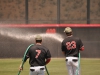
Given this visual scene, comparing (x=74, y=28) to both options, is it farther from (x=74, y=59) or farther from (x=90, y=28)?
(x=74, y=59)

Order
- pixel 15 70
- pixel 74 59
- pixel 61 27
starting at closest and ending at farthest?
pixel 74 59
pixel 15 70
pixel 61 27

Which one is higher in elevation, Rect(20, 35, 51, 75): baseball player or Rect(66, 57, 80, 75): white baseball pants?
Rect(20, 35, 51, 75): baseball player

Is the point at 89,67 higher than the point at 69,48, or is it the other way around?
the point at 69,48

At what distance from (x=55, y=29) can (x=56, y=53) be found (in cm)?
148

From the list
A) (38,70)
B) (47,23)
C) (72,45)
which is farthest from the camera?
(47,23)

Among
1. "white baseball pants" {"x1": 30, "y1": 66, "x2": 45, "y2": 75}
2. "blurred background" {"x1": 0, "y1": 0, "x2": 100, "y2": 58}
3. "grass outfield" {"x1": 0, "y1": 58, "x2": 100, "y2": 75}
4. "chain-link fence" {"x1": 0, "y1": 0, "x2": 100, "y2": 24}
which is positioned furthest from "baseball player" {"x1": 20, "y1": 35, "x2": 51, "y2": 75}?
"chain-link fence" {"x1": 0, "y1": 0, "x2": 100, "y2": 24}

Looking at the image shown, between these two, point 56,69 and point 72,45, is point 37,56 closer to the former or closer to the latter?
point 72,45

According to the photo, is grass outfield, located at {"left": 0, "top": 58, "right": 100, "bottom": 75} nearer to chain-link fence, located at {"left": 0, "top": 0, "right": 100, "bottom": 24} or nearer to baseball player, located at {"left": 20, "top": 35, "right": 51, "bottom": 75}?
chain-link fence, located at {"left": 0, "top": 0, "right": 100, "bottom": 24}

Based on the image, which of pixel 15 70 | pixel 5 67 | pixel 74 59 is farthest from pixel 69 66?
pixel 5 67

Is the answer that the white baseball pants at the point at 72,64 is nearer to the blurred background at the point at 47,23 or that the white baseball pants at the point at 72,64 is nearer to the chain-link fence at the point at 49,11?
the blurred background at the point at 47,23

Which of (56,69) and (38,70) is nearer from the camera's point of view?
(38,70)

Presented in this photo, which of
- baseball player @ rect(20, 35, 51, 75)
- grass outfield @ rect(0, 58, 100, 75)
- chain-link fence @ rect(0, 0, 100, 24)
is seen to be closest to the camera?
baseball player @ rect(20, 35, 51, 75)

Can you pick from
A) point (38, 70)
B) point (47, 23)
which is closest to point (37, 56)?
point (38, 70)

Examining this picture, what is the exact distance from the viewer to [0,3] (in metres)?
28.1
